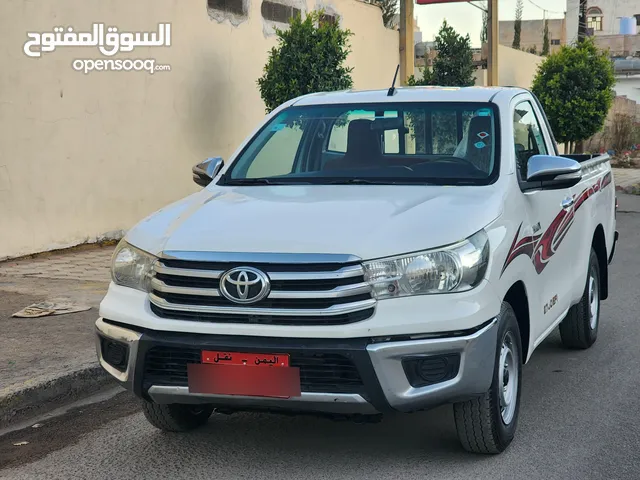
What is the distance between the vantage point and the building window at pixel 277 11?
15266 millimetres

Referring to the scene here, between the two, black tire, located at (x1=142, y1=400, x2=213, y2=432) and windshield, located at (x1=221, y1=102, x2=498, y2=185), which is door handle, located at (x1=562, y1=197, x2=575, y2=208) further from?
black tire, located at (x1=142, y1=400, x2=213, y2=432)

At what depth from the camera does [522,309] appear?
488cm

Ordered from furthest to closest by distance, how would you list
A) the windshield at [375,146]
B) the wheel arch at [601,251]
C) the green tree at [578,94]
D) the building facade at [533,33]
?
the building facade at [533,33] < the green tree at [578,94] < the wheel arch at [601,251] < the windshield at [375,146]

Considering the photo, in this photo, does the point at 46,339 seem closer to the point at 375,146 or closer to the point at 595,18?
the point at 375,146

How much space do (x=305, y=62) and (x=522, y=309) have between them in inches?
372

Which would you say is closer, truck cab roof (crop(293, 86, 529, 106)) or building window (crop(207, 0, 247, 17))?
truck cab roof (crop(293, 86, 529, 106))

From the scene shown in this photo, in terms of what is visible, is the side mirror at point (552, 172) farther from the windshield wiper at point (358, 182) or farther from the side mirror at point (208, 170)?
the side mirror at point (208, 170)

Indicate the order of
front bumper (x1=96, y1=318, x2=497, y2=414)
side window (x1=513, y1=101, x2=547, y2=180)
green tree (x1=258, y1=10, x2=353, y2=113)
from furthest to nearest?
1. green tree (x1=258, y1=10, x2=353, y2=113)
2. side window (x1=513, y1=101, x2=547, y2=180)
3. front bumper (x1=96, y1=318, x2=497, y2=414)

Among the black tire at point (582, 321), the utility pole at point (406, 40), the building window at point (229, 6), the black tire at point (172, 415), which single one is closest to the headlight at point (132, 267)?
the black tire at point (172, 415)

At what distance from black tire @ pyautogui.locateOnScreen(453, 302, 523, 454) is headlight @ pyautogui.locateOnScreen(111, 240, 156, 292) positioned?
1475 millimetres

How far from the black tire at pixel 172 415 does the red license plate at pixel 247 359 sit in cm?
76

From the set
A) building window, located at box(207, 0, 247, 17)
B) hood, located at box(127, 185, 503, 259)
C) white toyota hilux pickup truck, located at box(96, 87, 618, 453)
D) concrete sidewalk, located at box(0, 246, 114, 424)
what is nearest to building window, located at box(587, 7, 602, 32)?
building window, located at box(207, 0, 247, 17)

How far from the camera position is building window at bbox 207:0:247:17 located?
46.1 feet

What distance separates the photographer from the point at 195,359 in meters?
4.12
